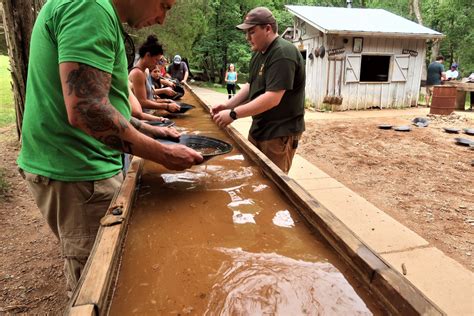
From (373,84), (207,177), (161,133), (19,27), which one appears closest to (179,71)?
(19,27)

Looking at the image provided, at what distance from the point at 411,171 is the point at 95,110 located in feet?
21.5

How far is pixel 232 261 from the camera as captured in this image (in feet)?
4.56

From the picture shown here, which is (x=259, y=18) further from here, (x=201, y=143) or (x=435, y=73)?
(x=435, y=73)

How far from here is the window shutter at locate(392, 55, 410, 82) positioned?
45.3ft

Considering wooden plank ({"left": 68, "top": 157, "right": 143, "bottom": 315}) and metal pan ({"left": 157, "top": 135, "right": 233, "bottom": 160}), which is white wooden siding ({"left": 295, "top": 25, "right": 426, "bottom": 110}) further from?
wooden plank ({"left": 68, "top": 157, "right": 143, "bottom": 315})

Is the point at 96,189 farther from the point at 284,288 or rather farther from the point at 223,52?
the point at 223,52

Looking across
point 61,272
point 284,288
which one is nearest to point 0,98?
point 61,272

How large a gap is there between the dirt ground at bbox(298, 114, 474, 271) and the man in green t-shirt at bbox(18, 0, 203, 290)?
3.51 m

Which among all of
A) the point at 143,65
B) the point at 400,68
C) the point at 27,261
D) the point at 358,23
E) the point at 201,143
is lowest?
the point at 27,261

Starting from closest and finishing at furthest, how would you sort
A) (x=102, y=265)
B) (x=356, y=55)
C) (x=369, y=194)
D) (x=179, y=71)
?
(x=102, y=265), (x=369, y=194), (x=179, y=71), (x=356, y=55)

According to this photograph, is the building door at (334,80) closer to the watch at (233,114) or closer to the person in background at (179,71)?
the person in background at (179,71)

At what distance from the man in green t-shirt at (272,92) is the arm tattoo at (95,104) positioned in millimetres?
1652

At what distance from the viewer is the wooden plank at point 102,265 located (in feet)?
3.42

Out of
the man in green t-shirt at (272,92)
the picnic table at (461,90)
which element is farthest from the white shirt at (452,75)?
the man in green t-shirt at (272,92)
